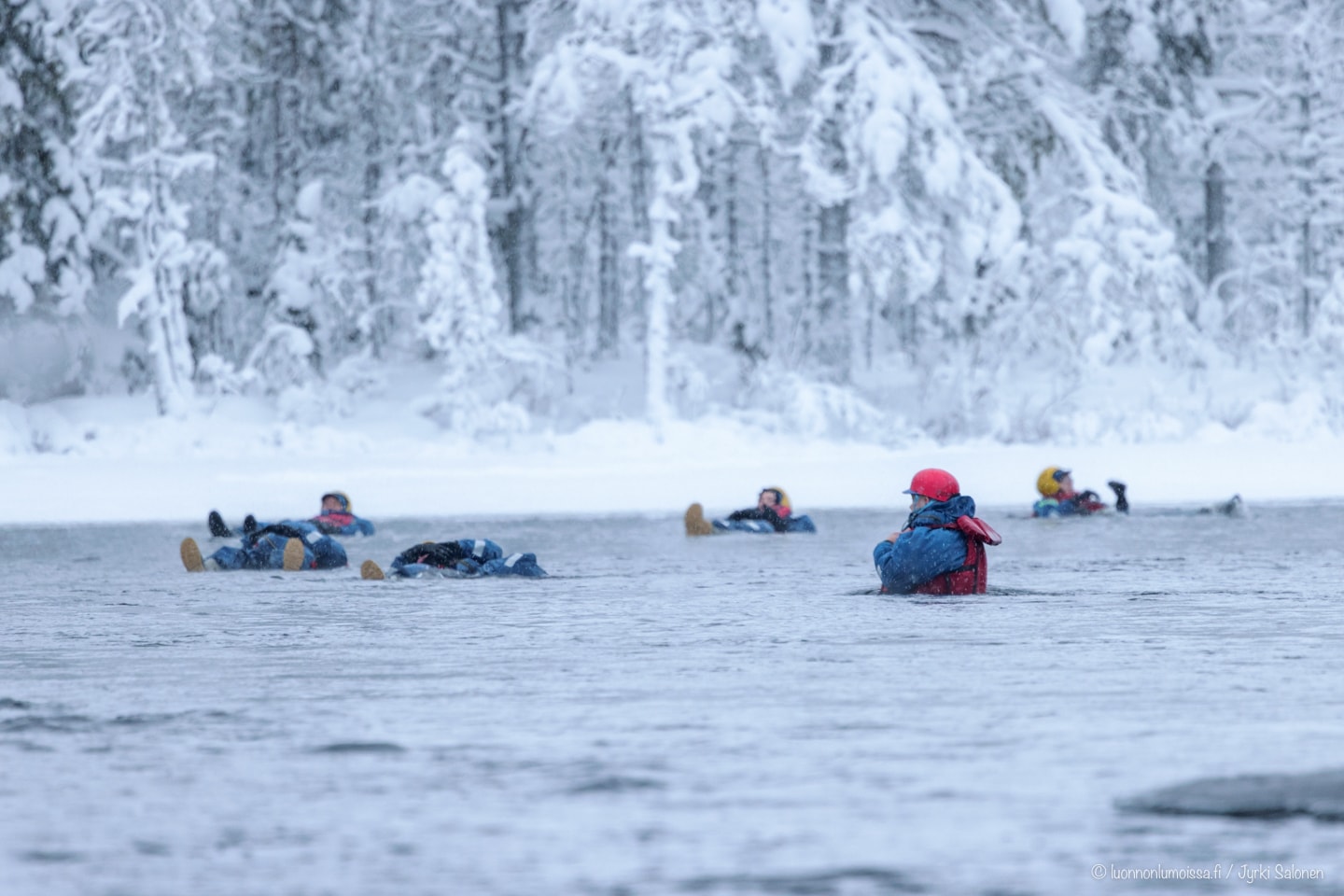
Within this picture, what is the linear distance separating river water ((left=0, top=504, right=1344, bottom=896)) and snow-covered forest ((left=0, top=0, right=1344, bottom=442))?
1909 cm

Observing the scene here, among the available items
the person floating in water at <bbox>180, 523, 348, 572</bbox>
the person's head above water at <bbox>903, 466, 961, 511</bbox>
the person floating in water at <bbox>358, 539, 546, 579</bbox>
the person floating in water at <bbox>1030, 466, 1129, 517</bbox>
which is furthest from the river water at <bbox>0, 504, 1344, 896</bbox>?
the person floating in water at <bbox>1030, 466, 1129, 517</bbox>

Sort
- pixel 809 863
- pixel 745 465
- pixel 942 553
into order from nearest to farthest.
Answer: pixel 809 863 < pixel 942 553 < pixel 745 465

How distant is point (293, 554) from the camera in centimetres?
1574

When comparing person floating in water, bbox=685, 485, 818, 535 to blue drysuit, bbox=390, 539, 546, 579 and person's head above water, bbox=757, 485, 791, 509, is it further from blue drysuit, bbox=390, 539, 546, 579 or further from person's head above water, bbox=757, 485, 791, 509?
blue drysuit, bbox=390, 539, 546, 579

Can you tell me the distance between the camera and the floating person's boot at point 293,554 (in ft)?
51.5

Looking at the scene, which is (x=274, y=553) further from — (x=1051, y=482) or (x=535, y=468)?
(x=535, y=468)

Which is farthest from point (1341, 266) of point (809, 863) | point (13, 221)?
point (809, 863)

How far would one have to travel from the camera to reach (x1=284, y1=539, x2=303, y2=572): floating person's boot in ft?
51.5

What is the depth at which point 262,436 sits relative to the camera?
104 ft

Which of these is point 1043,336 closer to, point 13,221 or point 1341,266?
point 1341,266

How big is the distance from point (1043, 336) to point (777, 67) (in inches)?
248

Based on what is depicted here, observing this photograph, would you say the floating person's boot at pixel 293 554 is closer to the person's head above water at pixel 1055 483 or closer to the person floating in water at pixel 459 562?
the person floating in water at pixel 459 562

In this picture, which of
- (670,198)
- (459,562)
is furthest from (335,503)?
(670,198)

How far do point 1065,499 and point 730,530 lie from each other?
14.1ft
